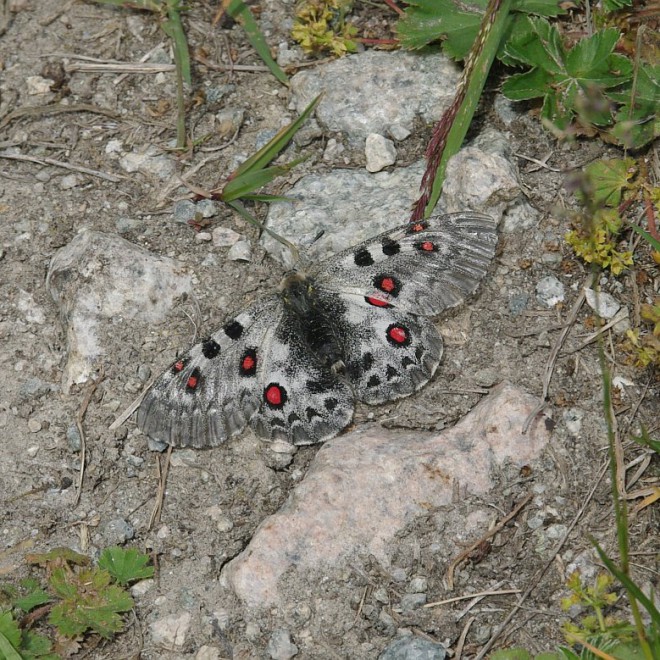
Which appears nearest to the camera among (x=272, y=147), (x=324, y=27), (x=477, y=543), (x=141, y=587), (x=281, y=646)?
(x=281, y=646)

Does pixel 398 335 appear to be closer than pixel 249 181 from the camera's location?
Yes

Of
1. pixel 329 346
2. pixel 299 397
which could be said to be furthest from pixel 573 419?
pixel 299 397

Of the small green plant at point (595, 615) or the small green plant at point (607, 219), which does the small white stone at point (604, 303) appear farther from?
the small green plant at point (595, 615)

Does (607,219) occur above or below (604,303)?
above

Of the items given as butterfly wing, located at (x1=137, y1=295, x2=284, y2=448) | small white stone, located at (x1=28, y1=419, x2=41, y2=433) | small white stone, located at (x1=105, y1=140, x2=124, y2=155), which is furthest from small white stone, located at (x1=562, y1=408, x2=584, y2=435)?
small white stone, located at (x1=105, y1=140, x2=124, y2=155)

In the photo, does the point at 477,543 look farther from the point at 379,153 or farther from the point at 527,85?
the point at 527,85
